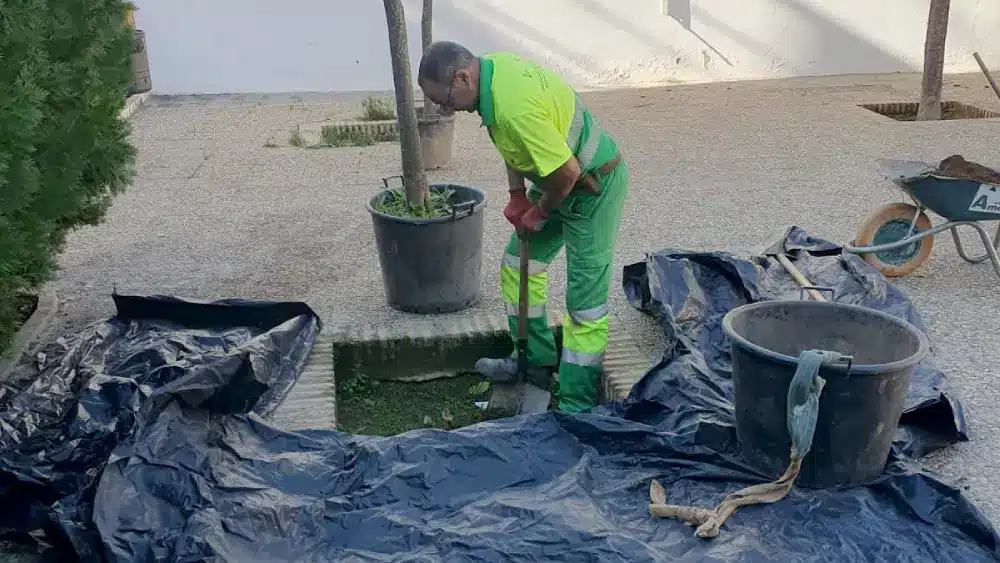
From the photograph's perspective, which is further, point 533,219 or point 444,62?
point 533,219

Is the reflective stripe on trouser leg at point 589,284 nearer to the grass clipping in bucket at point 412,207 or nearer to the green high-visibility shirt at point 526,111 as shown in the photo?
the green high-visibility shirt at point 526,111

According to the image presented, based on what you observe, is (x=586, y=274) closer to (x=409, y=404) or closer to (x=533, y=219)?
(x=533, y=219)

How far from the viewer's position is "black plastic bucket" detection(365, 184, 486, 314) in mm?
4316

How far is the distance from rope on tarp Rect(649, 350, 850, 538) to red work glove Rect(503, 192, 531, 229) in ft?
4.62

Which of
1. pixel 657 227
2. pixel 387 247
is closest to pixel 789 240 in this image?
pixel 657 227

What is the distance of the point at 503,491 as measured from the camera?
286 cm

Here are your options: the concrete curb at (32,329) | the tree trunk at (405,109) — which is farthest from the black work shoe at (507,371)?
the concrete curb at (32,329)

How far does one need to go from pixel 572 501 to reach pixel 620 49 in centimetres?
997

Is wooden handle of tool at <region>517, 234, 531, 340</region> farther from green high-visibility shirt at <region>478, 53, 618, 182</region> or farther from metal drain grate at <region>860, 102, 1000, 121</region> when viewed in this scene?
metal drain grate at <region>860, 102, 1000, 121</region>

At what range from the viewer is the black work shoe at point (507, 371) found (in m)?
3.93

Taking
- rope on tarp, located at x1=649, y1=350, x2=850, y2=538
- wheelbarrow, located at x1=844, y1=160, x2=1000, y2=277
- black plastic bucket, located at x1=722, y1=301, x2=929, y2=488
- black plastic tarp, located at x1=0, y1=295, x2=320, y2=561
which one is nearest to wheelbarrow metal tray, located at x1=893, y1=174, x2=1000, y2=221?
wheelbarrow, located at x1=844, y1=160, x2=1000, y2=277

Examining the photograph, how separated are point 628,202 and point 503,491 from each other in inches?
156

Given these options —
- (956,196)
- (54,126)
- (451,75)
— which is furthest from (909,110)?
(54,126)

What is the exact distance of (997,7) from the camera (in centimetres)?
1200
